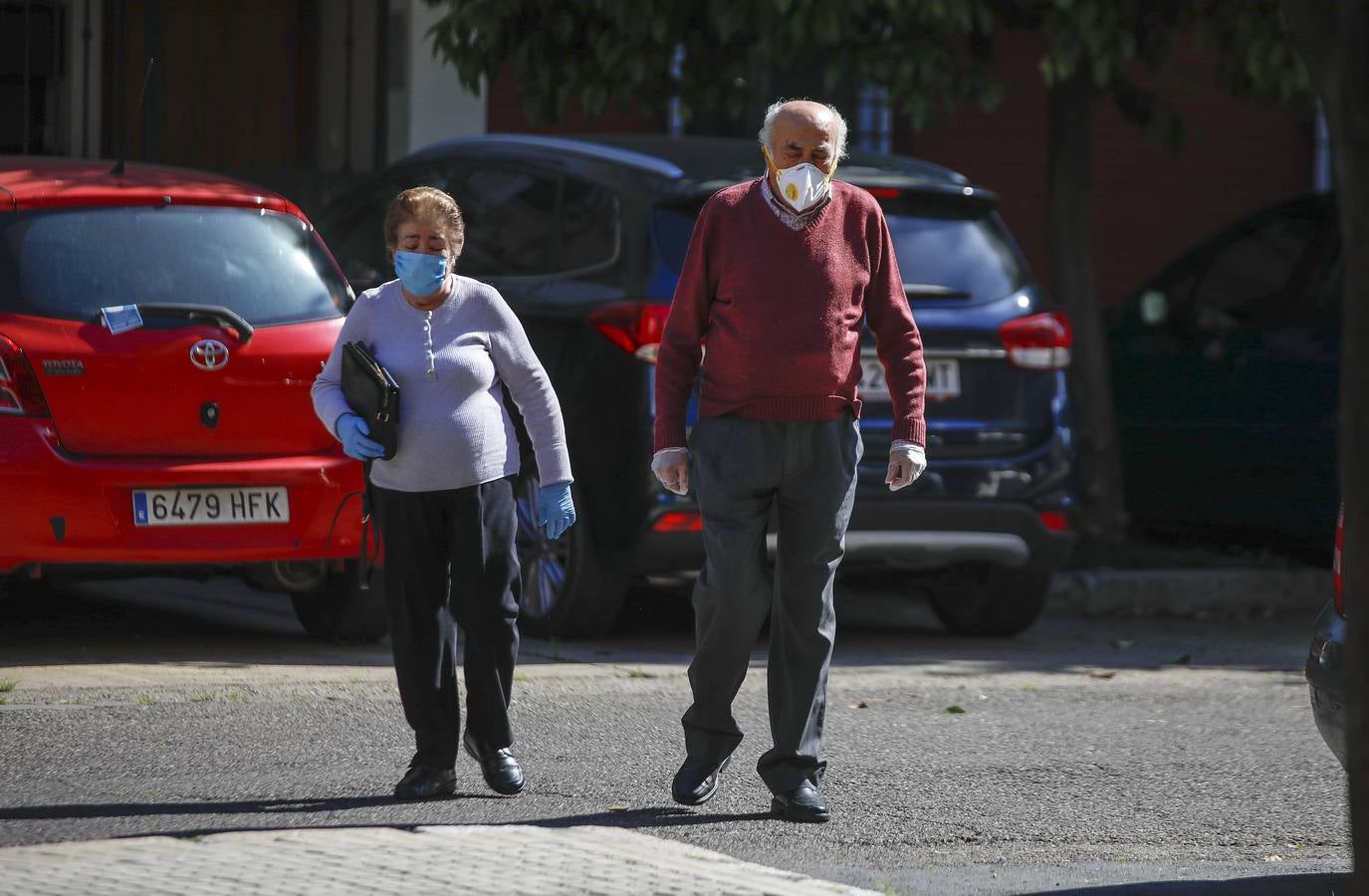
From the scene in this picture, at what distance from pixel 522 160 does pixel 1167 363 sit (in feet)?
13.3

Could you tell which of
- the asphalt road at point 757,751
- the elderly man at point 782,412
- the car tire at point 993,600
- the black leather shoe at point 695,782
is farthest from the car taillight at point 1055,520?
the black leather shoe at point 695,782

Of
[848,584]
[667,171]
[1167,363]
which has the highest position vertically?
[667,171]

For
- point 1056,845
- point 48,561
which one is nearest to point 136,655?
point 48,561

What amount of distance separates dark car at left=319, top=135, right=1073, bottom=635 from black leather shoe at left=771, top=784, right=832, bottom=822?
2.39 metres

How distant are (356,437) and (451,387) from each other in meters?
0.26

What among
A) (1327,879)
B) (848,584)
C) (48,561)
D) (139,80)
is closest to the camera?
(1327,879)

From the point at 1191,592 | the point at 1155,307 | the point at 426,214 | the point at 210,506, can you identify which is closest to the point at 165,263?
the point at 210,506

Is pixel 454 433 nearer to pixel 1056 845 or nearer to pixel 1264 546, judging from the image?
pixel 1056 845

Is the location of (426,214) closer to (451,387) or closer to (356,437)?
(451,387)

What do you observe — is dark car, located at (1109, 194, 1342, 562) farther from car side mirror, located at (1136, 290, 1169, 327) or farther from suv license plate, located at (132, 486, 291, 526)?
suv license plate, located at (132, 486, 291, 526)

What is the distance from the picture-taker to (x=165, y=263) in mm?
7141

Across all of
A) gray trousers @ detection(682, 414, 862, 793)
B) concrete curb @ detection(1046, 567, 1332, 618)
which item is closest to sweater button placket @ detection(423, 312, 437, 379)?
gray trousers @ detection(682, 414, 862, 793)

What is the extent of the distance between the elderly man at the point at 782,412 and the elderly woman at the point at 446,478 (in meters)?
0.37

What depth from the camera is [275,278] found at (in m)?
Result: 7.29
